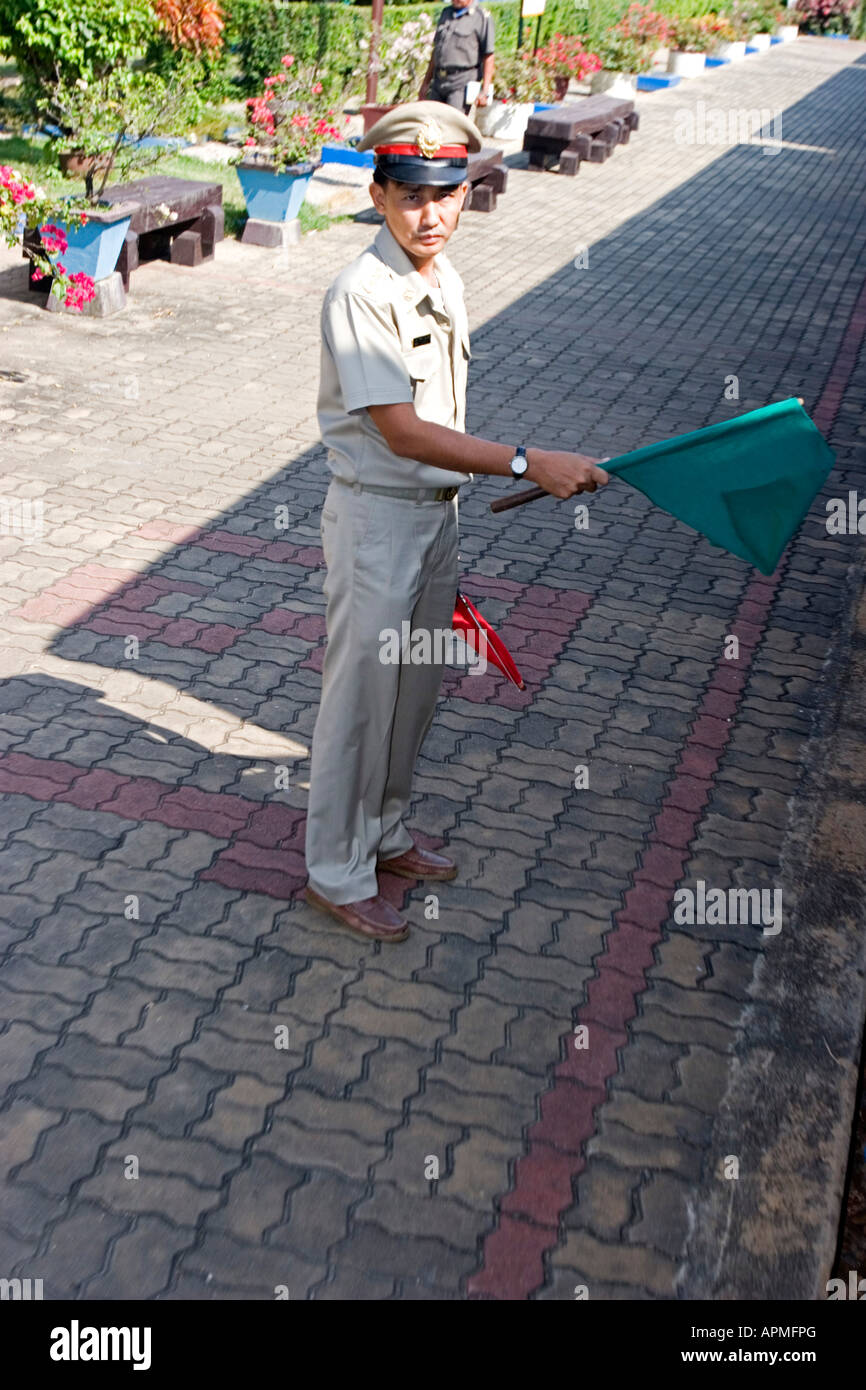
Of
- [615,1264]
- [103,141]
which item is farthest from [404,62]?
[615,1264]

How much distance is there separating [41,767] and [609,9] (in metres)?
25.3

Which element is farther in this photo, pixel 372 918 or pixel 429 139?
pixel 372 918

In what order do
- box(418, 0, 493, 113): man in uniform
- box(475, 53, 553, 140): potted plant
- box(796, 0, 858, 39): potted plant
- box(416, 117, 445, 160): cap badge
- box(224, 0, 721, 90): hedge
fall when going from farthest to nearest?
box(796, 0, 858, 39): potted plant < box(475, 53, 553, 140): potted plant < box(224, 0, 721, 90): hedge < box(418, 0, 493, 113): man in uniform < box(416, 117, 445, 160): cap badge

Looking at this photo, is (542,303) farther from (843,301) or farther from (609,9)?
(609,9)

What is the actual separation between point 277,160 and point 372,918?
9554 millimetres

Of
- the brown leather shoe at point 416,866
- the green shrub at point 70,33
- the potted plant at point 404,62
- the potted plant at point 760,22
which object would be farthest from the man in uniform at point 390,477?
the potted plant at point 760,22

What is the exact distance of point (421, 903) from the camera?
433 cm

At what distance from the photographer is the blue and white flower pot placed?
39.1 feet

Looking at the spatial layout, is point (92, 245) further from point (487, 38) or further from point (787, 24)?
point (787, 24)

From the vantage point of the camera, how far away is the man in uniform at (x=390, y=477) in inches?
136

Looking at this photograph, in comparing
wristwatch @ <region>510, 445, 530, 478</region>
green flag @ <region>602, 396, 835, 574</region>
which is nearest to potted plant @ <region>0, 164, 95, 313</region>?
green flag @ <region>602, 396, 835, 574</region>

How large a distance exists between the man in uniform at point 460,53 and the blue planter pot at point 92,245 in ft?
16.9

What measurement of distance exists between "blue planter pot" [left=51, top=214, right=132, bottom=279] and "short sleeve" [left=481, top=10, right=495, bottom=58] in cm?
537

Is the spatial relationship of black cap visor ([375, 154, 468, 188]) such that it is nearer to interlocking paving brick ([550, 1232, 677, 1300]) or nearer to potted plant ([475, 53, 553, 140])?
interlocking paving brick ([550, 1232, 677, 1300])
